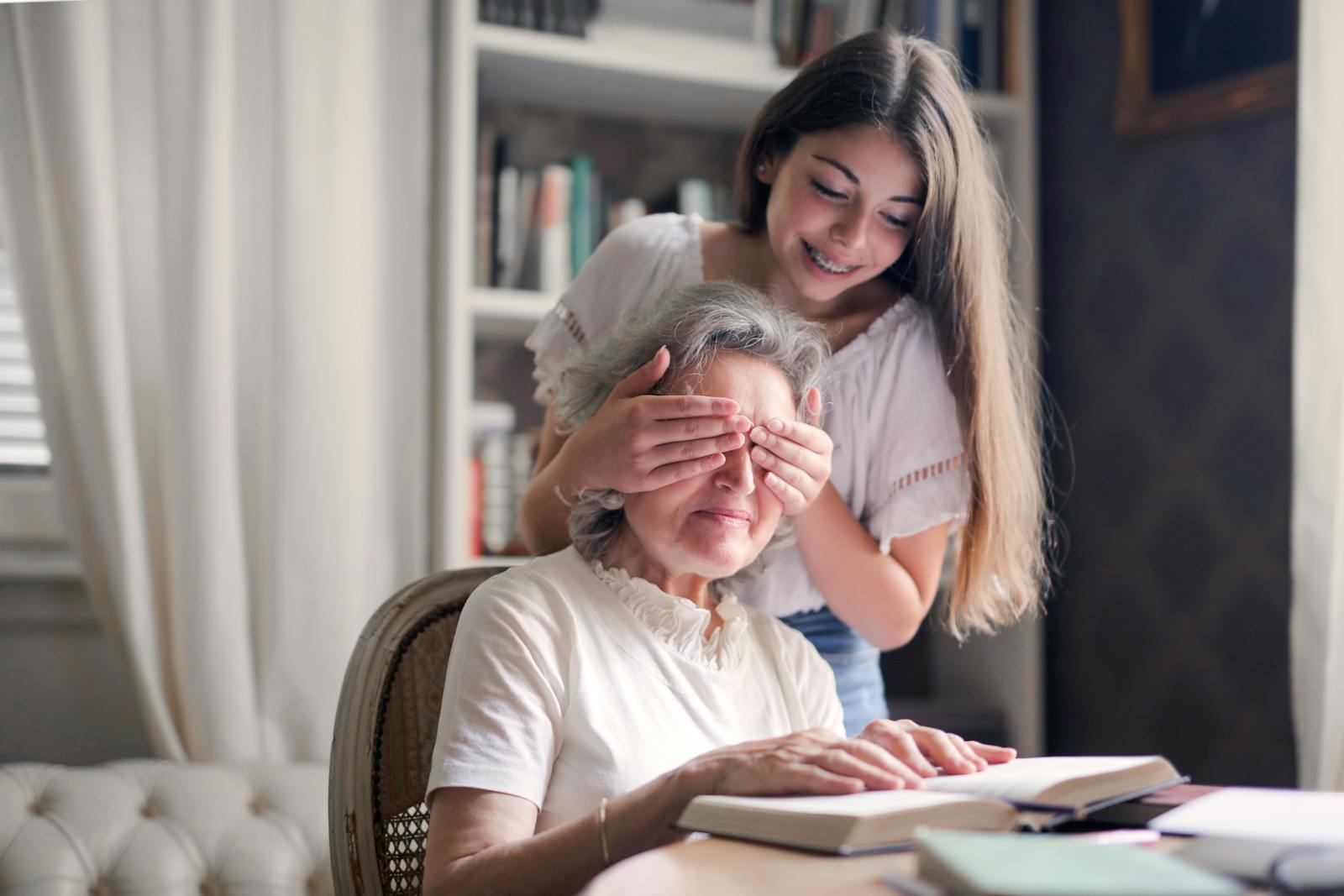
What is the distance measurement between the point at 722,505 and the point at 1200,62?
6.29 ft

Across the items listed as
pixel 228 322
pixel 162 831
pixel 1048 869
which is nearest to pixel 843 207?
pixel 1048 869

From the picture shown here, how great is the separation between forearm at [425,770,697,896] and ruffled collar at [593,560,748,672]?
0.29m

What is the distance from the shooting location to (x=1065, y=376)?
281cm

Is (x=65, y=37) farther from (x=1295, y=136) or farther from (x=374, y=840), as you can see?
(x=1295, y=136)

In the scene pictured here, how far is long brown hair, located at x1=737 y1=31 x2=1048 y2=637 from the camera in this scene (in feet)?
4.46

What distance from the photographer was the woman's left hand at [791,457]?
115cm

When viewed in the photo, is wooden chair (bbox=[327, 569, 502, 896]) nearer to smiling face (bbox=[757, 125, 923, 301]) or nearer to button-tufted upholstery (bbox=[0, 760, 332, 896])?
smiling face (bbox=[757, 125, 923, 301])

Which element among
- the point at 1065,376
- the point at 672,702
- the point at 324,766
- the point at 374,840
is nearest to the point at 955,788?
the point at 672,702

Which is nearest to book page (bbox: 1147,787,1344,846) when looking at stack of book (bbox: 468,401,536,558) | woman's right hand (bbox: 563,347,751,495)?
woman's right hand (bbox: 563,347,751,495)

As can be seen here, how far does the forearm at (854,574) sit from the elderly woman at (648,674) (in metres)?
0.11

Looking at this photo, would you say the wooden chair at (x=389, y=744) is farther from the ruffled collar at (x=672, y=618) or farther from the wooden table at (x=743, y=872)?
the wooden table at (x=743, y=872)

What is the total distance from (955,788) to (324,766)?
1.52 metres

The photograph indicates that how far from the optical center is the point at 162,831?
1.90 metres

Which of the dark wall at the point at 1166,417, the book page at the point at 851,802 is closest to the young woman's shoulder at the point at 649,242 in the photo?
the book page at the point at 851,802
